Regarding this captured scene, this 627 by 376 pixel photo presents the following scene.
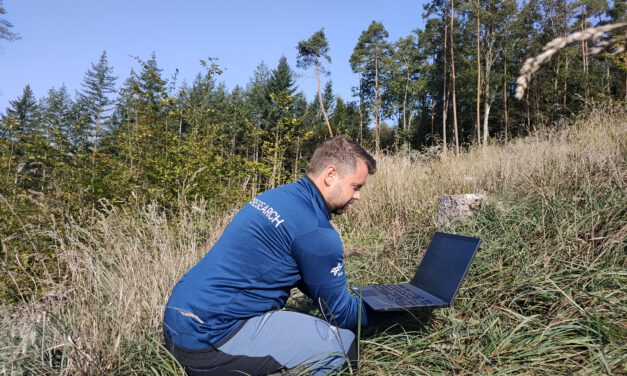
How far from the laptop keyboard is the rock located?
1720 millimetres

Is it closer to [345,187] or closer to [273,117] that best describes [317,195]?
[345,187]

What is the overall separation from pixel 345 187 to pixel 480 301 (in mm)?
1259

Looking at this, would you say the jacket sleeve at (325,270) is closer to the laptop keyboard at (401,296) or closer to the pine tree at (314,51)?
the laptop keyboard at (401,296)

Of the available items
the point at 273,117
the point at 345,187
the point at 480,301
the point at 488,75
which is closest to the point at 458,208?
the point at 480,301

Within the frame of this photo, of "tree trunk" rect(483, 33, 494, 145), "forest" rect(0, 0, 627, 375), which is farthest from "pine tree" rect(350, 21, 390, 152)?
"forest" rect(0, 0, 627, 375)

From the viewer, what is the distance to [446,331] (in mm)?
2320

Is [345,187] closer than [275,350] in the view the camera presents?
No

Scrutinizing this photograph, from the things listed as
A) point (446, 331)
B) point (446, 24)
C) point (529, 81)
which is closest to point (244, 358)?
point (446, 331)

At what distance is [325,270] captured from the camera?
191 cm

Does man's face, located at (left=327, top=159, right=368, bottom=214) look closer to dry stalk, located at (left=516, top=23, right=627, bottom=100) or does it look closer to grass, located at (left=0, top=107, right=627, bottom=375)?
grass, located at (left=0, top=107, right=627, bottom=375)

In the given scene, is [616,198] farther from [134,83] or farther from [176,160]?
[134,83]

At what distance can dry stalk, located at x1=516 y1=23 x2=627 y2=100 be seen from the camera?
2.01 feet

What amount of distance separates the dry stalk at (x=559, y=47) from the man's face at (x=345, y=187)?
151 centimetres

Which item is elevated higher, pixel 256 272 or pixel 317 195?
pixel 317 195
